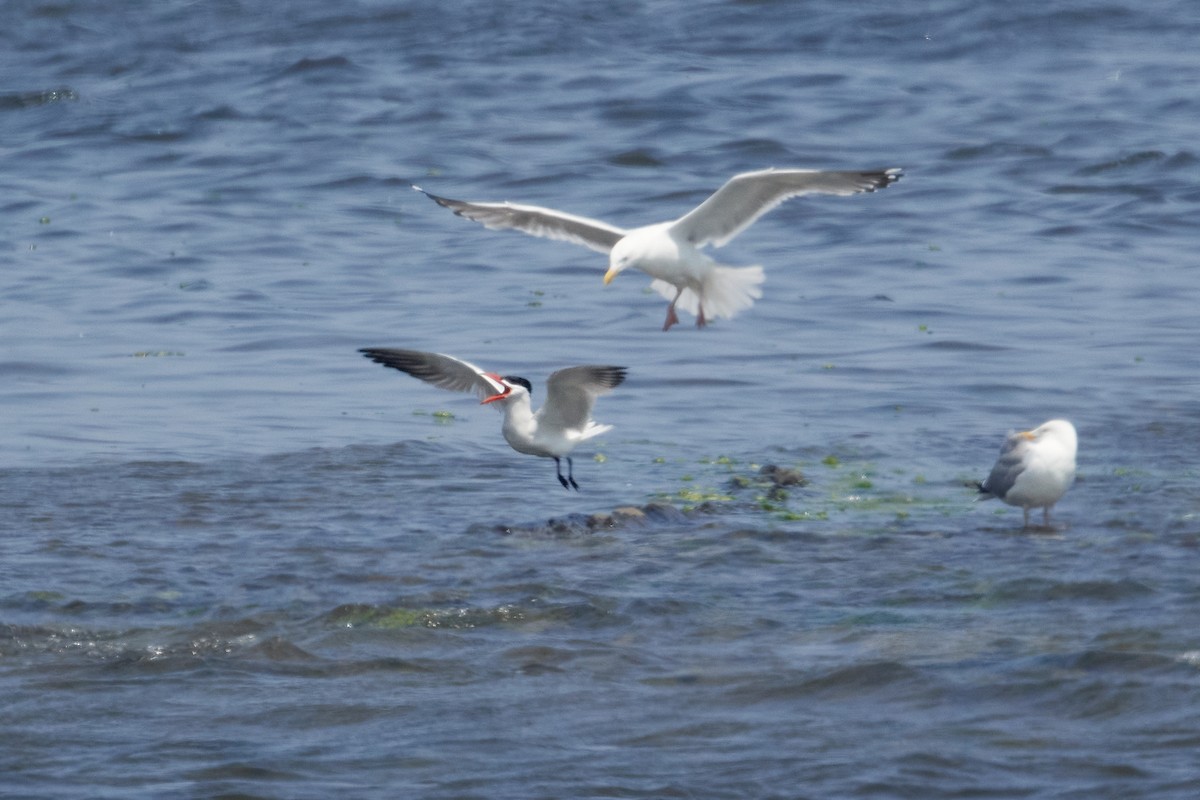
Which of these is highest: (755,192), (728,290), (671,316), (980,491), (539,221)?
(755,192)

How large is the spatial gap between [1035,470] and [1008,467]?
5.8 inches

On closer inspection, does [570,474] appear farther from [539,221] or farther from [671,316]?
[539,221]

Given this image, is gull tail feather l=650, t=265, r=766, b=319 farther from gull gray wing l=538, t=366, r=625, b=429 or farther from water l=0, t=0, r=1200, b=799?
gull gray wing l=538, t=366, r=625, b=429

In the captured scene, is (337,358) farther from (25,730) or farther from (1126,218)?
(1126,218)

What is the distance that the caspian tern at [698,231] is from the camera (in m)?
9.36

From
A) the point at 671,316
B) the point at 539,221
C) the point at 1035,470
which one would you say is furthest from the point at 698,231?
the point at 1035,470

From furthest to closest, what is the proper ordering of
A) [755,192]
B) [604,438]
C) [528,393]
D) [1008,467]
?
[604,438]
[755,192]
[528,393]
[1008,467]

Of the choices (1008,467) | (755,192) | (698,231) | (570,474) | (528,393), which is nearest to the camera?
(1008,467)

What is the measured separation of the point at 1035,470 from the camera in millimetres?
7988

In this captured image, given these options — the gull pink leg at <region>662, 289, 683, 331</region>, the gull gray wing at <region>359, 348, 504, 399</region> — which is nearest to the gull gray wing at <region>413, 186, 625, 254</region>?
the gull pink leg at <region>662, 289, 683, 331</region>

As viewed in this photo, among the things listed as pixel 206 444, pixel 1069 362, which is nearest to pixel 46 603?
pixel 206 444

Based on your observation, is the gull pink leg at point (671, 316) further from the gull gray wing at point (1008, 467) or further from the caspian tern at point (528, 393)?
the gull gray wing at point (1008, 467)

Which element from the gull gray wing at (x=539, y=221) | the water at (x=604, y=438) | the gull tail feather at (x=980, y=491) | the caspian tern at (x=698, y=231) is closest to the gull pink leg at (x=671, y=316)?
the caspian tern at (x=698, y=231)

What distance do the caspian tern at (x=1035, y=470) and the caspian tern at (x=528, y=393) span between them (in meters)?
1.82
